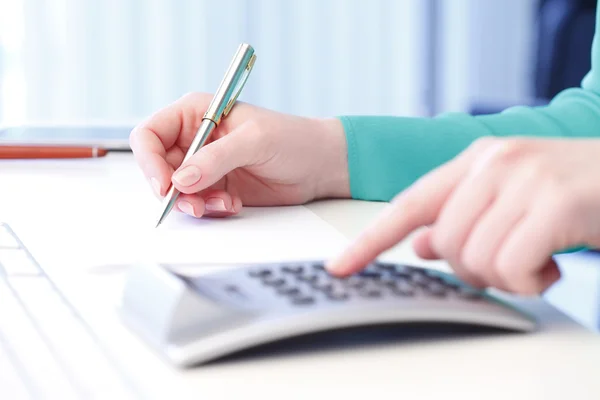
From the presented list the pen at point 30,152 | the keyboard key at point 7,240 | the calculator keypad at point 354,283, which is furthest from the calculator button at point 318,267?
the pen at point 30,152

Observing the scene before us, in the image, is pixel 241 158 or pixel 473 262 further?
pixel 241 158

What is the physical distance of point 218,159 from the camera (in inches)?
25.8

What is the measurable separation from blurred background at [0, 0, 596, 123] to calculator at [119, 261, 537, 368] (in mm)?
2409

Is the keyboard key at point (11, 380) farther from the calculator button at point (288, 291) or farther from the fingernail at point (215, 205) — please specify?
the fingernail at point (215, 205)

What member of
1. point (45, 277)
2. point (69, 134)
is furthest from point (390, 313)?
point (69, 134)

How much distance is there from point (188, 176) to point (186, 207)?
36mm

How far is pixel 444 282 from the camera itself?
385mm

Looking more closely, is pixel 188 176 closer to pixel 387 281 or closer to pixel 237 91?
pixel 237 91

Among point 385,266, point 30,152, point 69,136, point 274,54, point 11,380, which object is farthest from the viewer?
point 274,54

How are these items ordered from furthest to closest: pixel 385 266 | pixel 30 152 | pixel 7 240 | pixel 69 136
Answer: pixel 69 136, pixel 30 152, pixel 7 240, pixel 385 266

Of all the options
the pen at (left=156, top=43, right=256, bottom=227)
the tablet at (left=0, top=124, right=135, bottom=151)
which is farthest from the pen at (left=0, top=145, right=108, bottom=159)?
the pen at (left=156, top=43, right=256, bottom=227)

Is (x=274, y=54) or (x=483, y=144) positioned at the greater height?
(x=483, y=144)

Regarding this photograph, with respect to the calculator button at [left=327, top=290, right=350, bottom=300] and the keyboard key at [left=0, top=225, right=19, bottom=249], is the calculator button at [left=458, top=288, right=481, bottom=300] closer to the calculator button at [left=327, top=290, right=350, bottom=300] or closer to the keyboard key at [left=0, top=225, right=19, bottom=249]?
the calculator button at [left=327, top=290, right=350, bottom=300]

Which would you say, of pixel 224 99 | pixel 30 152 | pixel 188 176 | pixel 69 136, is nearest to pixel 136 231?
pixel 188 176
